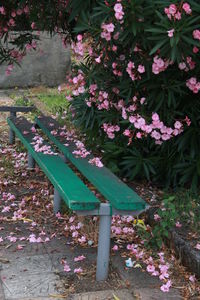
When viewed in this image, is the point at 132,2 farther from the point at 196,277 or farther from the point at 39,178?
the point at 39,178

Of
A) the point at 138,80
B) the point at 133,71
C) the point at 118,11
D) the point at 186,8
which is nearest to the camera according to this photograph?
the point at 186,8

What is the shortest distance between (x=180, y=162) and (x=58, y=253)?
1.24 metres

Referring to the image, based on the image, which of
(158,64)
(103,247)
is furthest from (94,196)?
(158,64)

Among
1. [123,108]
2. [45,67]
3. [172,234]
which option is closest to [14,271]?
[172,234]

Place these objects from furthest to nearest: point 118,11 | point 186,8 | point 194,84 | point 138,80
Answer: point 138,80, point 194,84, point 118,11, point 186,8

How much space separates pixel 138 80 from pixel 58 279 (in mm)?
1553

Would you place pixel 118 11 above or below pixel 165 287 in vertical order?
above

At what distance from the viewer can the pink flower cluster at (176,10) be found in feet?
10.9

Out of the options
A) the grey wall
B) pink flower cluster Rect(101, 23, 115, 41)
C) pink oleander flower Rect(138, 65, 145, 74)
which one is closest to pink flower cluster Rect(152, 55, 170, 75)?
pink oleander flower Rect(138, 65, 145, 74)

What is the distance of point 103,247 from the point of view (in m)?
3.51

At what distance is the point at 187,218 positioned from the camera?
403 cm

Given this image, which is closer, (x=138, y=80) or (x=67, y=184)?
(x=67, y=184)

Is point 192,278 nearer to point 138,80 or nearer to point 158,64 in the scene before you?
point 158,64

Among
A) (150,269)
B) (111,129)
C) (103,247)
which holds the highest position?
(111,129)
